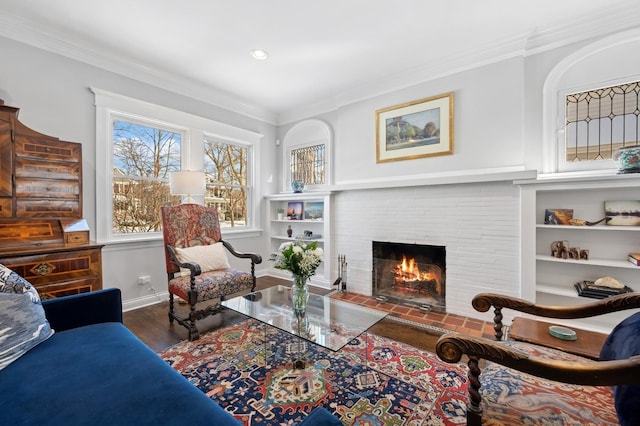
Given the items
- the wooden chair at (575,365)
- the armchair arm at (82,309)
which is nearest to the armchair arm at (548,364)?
the wooden chair at (575,365)

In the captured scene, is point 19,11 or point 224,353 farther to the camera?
point 19,11

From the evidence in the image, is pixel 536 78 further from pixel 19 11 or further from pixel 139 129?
pixel 19 11

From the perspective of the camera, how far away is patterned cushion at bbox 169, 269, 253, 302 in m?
2.51

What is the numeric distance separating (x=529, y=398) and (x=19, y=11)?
422 centimetres

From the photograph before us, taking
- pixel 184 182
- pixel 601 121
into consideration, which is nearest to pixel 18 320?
pixel 184 182

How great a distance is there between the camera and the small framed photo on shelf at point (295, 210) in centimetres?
454

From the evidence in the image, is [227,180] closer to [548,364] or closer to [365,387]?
[365,387]

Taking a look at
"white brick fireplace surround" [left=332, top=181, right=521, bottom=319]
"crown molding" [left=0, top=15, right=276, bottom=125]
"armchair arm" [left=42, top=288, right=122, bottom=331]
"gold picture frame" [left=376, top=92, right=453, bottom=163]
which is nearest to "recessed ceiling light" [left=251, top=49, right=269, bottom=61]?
"crown molding" [left=0, top=15, right=276, bottom=125]

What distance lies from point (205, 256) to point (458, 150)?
295 centimetres

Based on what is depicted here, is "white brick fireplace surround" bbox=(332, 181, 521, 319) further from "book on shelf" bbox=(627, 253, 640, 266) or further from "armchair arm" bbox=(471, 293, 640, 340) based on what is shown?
"armchair arm" bbox=(471, 293, 640, 340)

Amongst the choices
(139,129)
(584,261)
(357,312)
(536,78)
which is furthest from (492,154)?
(139,129)

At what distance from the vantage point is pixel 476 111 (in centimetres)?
300

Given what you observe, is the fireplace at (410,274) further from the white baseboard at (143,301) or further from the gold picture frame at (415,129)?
the white baseboard at (143,301)

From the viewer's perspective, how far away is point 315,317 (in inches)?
82.0
